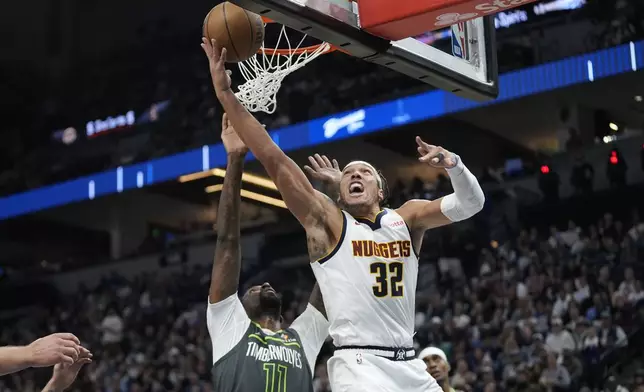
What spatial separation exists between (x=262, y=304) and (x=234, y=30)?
1442 mm

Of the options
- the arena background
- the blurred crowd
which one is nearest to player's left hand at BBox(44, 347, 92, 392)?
the blurred crowd

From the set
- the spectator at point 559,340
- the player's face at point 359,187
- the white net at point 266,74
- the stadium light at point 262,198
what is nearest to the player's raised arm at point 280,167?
the player's face at point 359,187

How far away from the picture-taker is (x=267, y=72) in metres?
6.10

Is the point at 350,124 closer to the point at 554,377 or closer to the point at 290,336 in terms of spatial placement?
the point at 554,377

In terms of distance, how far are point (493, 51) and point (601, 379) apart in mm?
6296

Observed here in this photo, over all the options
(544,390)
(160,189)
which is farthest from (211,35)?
(160,189)

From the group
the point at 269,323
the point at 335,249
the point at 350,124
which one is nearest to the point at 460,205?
the point at 335,249

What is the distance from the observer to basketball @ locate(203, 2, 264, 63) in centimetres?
521

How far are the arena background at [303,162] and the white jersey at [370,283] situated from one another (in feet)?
20.6

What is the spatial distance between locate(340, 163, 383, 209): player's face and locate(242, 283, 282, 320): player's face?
0.73 m

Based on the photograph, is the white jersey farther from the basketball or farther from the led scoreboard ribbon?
the led scoreboard ribbon

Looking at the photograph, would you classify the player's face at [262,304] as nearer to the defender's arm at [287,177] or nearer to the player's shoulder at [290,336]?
the player's shoulder at [290,336]

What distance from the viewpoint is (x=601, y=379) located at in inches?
444

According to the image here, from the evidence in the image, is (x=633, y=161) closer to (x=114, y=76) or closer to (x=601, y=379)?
(x=601, y=379)
